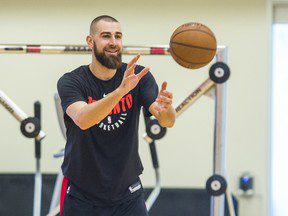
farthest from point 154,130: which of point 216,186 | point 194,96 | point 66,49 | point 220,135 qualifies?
point 66,49

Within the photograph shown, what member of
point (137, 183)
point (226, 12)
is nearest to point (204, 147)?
point (226, 12)

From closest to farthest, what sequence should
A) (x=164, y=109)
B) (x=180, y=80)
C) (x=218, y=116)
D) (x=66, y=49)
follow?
(x=164, y=109) → (x=66, y=49) → (x=218, y=116) → (x=180, y=80)

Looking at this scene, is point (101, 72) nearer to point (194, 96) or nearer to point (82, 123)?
point (82, 123)

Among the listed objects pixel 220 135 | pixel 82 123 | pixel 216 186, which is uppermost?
pixel 82 123

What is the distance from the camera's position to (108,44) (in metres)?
3.21

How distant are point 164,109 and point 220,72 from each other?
1238 mm

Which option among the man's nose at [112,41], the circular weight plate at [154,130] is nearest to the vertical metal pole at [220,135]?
the circular weight plate at [154,130]

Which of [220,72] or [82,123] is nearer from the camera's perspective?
[82,123]

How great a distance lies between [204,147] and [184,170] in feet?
1.08

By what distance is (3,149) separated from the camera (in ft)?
19.7

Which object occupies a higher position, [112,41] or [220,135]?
[112,41]

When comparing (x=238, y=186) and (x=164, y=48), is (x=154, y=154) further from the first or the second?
(x=238, y=186)

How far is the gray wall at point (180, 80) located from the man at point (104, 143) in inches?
107

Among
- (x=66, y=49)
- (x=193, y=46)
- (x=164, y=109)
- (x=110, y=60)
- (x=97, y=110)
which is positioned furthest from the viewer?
(x=66, y=49)
